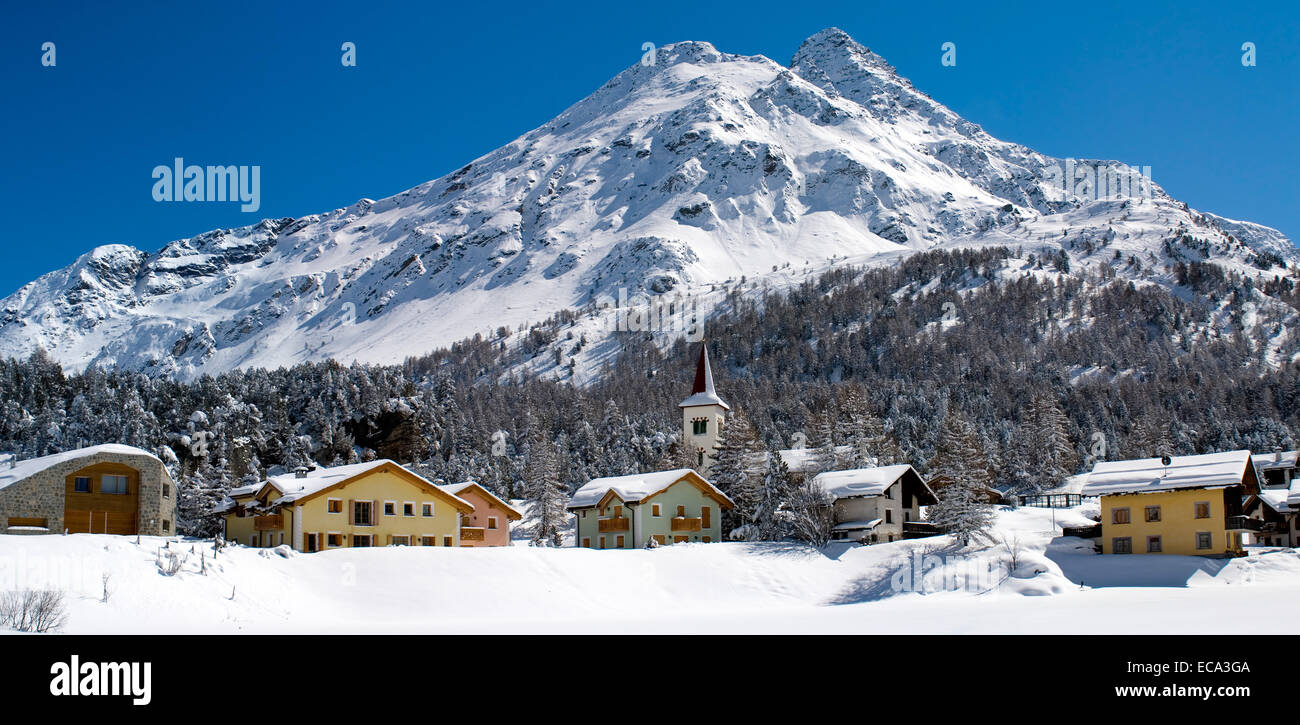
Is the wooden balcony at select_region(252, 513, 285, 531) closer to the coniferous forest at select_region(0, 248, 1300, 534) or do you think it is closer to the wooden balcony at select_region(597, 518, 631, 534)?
the coniferous forest at select_region(0, 248, 1300, 534)

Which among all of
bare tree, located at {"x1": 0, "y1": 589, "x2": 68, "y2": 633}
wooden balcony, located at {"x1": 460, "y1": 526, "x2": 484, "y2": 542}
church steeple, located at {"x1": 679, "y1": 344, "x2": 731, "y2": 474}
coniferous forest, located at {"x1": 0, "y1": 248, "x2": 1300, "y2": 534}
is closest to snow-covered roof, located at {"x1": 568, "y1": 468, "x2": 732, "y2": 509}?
coniferous forest, located at {"x1": 0, "y1": 248, "x2": 1300, "y2": 534}

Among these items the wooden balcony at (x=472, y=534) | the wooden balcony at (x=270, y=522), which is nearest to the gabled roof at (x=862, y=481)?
the wooden balcony at (x=472, y=534)

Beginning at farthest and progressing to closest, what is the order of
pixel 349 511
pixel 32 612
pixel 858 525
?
pixel 858 525 < pixel 349 511 < pixel 32 612

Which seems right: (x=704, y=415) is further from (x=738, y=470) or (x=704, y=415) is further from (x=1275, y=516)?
(x=1275, y=516)

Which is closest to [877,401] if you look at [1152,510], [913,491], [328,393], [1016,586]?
[328,393]

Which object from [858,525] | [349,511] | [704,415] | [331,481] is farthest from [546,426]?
[331,481]

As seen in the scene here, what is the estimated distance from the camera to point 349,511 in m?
57.3

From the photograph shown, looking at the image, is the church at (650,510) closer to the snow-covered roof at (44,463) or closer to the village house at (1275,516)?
the snow-covered roof at (44,463)

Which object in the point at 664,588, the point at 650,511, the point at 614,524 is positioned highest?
the point at 650,511

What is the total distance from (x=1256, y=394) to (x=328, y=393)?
429 feet

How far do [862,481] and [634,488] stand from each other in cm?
1440

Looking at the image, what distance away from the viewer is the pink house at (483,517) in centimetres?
6856

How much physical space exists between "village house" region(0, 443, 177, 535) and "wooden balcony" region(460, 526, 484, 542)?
58.5 feet

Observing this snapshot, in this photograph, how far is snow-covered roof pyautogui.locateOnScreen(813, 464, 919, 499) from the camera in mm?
65062
